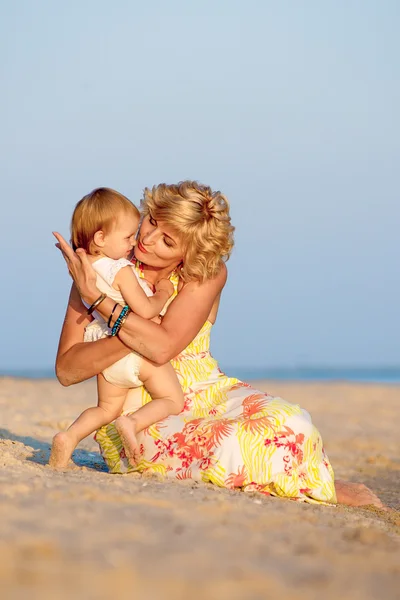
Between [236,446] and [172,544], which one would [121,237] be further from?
[172,544]

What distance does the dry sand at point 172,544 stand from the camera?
230 cm

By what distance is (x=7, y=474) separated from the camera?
3893mm

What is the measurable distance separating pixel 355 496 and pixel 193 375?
4.32 feet

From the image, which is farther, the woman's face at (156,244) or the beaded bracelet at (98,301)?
the woman's face at (156,244)

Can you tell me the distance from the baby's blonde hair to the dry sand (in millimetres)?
1305

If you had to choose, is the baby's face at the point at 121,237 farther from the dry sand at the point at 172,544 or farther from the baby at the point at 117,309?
the dry sand at the point at 172,544

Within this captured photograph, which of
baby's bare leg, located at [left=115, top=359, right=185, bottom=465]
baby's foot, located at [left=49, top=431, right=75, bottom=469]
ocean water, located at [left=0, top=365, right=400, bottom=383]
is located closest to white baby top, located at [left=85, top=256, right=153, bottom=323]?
baby's bare leg, located at [left=115, top=359, right=185, bottom=465]

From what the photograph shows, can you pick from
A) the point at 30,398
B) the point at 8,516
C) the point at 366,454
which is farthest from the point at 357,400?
the point at 8,516

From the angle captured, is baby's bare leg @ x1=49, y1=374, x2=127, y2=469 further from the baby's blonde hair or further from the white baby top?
the baby's blonde hair

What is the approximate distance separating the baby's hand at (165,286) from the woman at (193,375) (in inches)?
2.4

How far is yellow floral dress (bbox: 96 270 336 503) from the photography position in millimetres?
4750

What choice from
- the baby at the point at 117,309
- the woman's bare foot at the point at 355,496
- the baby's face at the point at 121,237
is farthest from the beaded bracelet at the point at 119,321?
the woman's bare foot at the point at 355,496

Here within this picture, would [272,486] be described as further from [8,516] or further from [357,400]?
[357,400]

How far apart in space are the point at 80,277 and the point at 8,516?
2095 millimetres
